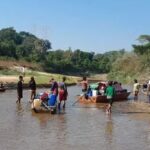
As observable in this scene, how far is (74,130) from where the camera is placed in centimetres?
1853

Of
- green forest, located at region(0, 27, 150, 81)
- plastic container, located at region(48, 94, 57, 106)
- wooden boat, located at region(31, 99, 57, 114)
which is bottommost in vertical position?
wooden boat, located at region(31, 99, 57, 114)

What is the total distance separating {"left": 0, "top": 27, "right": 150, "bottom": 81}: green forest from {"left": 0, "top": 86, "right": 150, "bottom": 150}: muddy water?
70.2 m

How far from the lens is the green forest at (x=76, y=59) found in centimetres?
9780

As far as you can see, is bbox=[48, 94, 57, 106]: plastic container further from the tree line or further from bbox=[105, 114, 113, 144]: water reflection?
the tree line

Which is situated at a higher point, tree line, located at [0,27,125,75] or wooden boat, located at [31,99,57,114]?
tree line, located at [0,27,125,75]

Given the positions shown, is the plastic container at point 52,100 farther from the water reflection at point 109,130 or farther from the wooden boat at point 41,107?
the water reflection at point 109,130

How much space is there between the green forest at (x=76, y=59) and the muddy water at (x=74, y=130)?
230ft

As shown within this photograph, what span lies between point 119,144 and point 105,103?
16.7m

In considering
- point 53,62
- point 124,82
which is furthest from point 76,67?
point 124,82

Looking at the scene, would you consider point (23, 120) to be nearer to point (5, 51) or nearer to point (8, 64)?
point (8, 64)

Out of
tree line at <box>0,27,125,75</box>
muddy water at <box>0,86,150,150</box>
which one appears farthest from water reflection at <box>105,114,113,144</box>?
tree line at <box>0,27,125,75</box>

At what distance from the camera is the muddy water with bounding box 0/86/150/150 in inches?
603

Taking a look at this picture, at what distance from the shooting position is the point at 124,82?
91.9 m

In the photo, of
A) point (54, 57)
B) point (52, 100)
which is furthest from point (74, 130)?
point (54, 57)
